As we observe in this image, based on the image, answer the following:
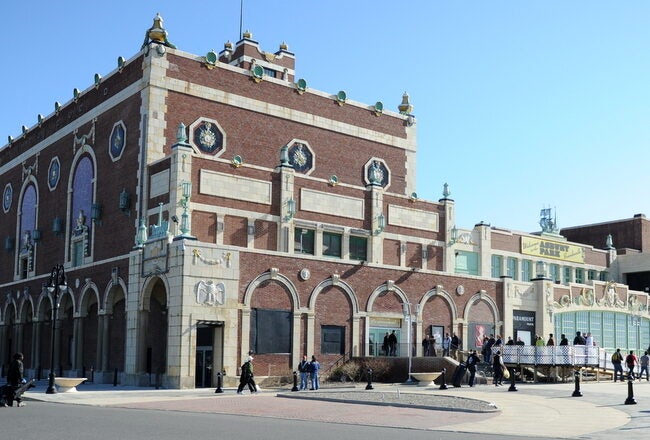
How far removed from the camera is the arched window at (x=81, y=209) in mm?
53000

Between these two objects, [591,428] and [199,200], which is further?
[199,200]

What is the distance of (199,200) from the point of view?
147 ft

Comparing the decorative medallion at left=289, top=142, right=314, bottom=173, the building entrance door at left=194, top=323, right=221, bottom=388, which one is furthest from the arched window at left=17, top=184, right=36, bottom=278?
the building entrance door at left=194, top=323, right=221, bottom=388

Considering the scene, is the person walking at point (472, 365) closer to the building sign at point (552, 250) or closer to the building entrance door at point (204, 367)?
the building entrance door at point (204, 367)

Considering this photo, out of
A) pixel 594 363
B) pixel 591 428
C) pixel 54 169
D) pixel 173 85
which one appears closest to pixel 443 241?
pixel 594 363

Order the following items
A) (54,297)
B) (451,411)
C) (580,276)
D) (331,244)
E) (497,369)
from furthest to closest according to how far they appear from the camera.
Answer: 1. (580,276)
2. (331,244)
3. (54,297)
4. (497,369)
5. (451,411)

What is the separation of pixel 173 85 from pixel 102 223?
941 centimetres

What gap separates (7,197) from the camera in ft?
221

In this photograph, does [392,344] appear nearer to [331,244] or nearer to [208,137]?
[331,244]

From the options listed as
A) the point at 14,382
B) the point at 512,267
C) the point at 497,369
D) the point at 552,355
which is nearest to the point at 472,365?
the point at 497,369

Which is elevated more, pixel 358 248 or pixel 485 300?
pixel 358 248

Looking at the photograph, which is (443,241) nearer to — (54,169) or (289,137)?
(289,137)

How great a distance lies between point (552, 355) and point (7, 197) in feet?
149

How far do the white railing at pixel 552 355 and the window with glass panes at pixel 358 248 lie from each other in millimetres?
11820
